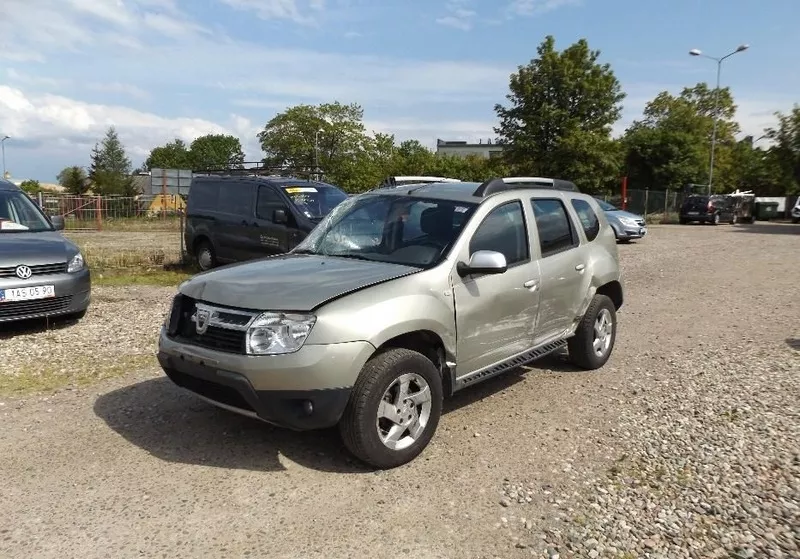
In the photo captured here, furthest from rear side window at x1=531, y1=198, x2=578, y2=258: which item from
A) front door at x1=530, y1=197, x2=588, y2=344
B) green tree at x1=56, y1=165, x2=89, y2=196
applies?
green tree at x1=56, y1=165, x2=89, y2=196

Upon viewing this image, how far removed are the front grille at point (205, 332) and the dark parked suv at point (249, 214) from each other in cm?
618

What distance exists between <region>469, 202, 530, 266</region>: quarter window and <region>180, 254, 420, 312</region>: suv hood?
0.69 meters

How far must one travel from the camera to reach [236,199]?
38.0 feet

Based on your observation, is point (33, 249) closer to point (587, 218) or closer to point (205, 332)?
point (205, 332)

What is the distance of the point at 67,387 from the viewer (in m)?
5.34

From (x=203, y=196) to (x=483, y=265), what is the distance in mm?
9412

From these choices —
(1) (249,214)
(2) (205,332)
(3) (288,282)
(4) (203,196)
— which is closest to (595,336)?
(3) (288,282)

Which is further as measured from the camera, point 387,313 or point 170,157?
point 170,157

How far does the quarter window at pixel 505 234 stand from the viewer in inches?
179

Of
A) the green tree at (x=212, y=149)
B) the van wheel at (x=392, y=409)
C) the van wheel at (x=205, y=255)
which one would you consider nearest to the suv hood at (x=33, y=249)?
the van wheel at (x=205, y=255)

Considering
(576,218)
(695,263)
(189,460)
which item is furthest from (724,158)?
(189,460)

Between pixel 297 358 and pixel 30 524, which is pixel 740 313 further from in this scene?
pixel 30 524

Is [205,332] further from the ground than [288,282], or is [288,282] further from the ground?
[288,282]

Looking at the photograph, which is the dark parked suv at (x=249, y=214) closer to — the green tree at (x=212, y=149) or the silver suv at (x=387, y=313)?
the silver suv at (x=387, y=313)
